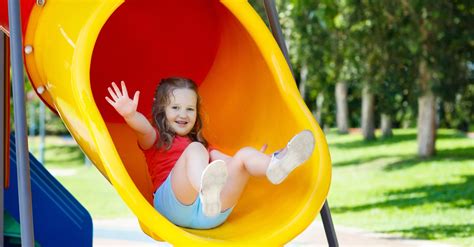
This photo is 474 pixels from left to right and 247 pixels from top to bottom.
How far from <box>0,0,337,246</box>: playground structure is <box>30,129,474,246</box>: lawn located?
125 inches

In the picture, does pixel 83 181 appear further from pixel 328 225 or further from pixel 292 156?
pixel 292 156

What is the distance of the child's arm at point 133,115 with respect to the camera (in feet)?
15.2

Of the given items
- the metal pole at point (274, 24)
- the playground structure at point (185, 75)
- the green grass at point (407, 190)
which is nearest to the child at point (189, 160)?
the playground structure at point (185, 75)

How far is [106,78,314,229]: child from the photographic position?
421cm

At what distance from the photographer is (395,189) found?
14023mm

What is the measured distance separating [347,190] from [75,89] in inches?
418

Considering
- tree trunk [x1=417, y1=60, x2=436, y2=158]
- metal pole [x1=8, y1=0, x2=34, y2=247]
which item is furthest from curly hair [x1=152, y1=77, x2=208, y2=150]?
tree trunk [x1=417, y1=60, x2=436, y2=158]

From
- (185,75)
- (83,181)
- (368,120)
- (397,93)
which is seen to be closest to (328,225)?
(185,75)

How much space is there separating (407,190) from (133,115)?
9531mm

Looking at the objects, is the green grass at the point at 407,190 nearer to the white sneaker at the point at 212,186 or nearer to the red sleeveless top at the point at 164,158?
the red sleeveless top at the point at 164,158

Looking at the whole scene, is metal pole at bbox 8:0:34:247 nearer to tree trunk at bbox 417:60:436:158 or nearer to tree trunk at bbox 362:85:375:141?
tree trunk at bbox 417:60:436:158

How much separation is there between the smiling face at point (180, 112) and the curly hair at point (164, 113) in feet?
0.07

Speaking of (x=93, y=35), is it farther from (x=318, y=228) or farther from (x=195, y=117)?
(x=318, y=228)

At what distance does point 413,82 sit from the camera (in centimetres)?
1641
